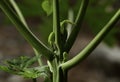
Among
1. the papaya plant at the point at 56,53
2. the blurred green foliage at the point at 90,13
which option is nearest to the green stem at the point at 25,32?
the papaya plant at the point at 56,53

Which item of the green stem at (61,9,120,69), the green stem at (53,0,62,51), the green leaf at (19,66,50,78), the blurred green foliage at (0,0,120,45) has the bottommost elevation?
the green leaf at (19,66,50,78)

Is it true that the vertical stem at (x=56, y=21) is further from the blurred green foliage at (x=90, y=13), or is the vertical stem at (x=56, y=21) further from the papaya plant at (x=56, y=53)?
the blurred green foliage at (x=90, y=13)

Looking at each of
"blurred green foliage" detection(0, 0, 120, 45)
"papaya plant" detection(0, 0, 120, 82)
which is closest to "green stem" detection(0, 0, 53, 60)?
"papaya plant" detection(0, 0, 120, 82)

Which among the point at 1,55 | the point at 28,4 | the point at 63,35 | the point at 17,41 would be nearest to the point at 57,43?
the point at 63,35

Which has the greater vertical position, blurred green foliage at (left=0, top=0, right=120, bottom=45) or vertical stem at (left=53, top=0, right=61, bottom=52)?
blurred green foliage at (left=0, top=0, right=120, bottom=45)

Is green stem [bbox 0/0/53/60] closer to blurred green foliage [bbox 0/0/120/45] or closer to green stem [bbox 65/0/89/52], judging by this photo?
green stem [bbox 65/0/89/52]

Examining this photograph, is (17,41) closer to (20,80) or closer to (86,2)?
(20,80)

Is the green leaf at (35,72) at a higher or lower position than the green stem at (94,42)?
lower

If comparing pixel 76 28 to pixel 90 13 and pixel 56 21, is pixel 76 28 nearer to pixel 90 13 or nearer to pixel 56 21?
pixel 56 21
